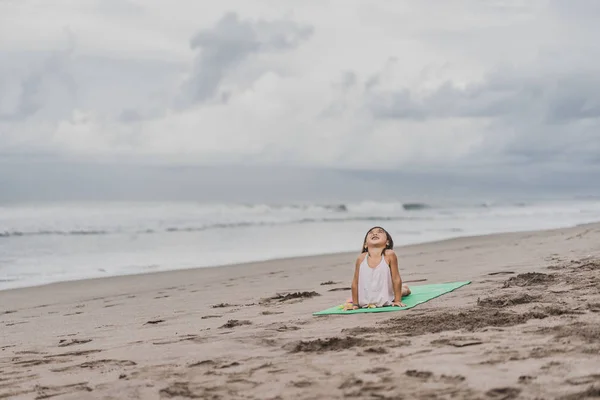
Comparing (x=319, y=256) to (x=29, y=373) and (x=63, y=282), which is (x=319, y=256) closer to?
(x=63, y=282)

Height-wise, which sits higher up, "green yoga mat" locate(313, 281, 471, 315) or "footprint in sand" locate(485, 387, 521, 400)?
"green yoga mat" locate(313, 281, 471, 315)

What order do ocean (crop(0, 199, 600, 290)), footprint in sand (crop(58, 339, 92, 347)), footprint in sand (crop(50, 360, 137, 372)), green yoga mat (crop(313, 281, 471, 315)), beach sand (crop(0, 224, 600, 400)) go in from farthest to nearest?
ocean (crop(0, 199, 600, 290))
green yoga mat (crop(313, 281, 471, 315))
footprint in sand (crop(58, 339, 92, 347))
footprint in sand (crop(50, 360, 137, 372))
beach sand (crop(0, 224, 600, 400))

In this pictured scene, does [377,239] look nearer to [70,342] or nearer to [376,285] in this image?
[376,285]

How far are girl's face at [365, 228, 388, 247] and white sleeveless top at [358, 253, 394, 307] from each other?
0.15 m

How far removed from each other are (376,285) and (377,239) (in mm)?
484

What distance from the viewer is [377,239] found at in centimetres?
687

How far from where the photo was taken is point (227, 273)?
12688 mm

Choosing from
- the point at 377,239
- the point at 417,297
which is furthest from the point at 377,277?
the point at 417,297

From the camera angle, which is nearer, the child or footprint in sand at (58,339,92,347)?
footprint in sand at (58,339,92,347)

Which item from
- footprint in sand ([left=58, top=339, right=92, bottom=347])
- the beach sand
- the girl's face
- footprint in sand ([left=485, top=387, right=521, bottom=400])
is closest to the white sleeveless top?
the girl's face

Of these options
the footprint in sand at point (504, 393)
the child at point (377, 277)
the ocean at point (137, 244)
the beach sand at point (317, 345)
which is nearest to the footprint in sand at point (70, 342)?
the beach sand at point (317, 345)

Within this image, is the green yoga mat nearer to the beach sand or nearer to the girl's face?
the beach sand

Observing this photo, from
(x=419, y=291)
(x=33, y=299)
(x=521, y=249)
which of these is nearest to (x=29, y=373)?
(x=419, y=291)

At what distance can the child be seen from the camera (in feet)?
21.7
